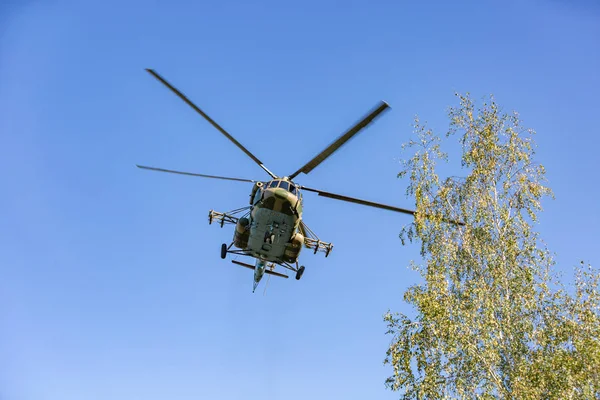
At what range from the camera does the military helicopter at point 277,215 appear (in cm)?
1625

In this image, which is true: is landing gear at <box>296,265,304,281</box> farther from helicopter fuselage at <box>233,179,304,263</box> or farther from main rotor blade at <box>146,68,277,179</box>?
main rotor blade at <box>146,68,277,179</box>

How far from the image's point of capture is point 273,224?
1659 cm

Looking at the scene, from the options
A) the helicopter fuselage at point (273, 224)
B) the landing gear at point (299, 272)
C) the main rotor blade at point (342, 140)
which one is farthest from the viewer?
the landing gear at point (299, 272)

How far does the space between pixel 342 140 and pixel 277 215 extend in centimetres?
325

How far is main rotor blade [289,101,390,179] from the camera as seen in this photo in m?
15.4

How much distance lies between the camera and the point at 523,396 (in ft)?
45.3

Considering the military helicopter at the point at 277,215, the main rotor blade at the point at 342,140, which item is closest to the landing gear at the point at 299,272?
the military helicopter at the point at 277,215

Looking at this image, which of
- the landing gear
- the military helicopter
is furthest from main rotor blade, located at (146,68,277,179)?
the landing gear

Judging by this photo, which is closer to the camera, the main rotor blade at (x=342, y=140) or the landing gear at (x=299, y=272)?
the main rotor blade at (x=342, y=140)

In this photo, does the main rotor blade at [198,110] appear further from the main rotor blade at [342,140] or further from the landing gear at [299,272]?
the landing gear at [299,272]

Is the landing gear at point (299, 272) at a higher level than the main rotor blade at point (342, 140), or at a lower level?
lower

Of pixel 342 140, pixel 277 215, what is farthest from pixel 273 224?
pixel 342 140

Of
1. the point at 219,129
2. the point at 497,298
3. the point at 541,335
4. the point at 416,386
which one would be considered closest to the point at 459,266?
the point at 497,298

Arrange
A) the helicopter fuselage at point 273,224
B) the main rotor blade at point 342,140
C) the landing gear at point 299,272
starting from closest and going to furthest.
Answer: the main rotor blade at point 342,140, the helicopter fuselage at point 273,224, the landing gear at point 299,272
